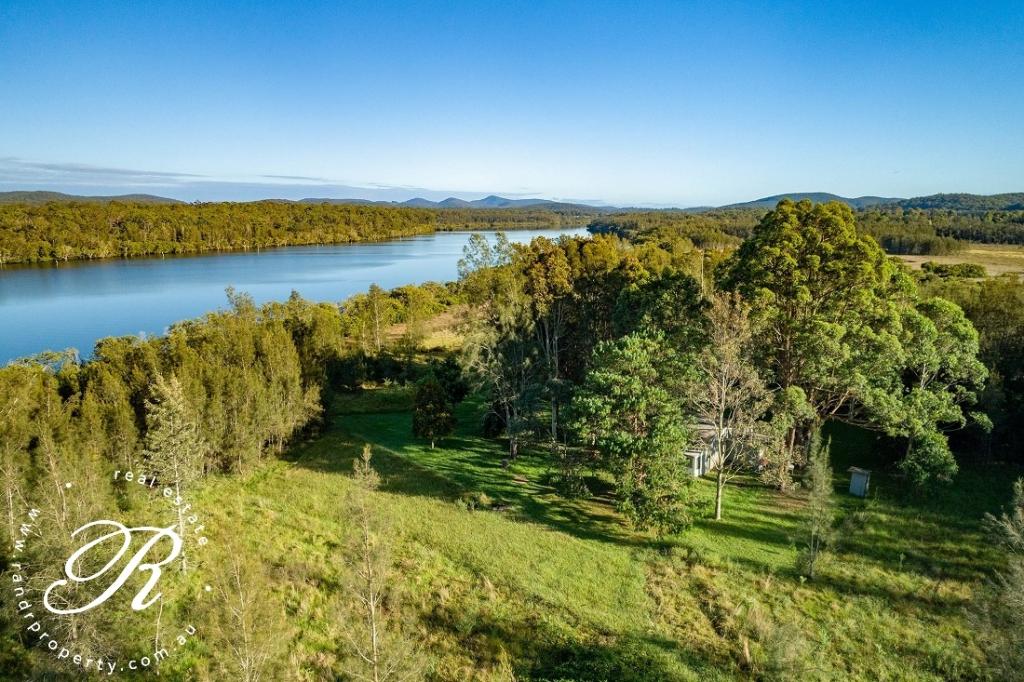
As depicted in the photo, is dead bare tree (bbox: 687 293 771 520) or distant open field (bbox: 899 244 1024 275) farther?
distant open field (bbox: 899 244 1024 275)

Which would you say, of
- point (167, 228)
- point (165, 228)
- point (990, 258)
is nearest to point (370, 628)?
point (990, 258)

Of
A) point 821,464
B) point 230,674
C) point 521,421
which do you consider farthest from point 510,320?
point 230,674

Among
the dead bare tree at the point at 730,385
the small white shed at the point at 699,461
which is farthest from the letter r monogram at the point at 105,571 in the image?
the small white shed at the point at 699,461

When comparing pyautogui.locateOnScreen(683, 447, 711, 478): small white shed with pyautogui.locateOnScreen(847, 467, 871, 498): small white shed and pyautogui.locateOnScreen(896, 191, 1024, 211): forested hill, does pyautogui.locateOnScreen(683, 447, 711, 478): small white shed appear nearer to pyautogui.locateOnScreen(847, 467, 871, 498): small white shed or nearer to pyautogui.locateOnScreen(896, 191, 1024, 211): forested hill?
pyautogui.locateOnScreen(847, 467, 871, 498): small white shed

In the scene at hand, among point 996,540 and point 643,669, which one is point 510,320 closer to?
point 643,669

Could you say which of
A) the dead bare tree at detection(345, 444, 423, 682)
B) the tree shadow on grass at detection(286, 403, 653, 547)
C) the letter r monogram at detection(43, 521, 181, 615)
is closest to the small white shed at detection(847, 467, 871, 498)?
the tree shadow on grass at detection(286, 403, 653, 547)

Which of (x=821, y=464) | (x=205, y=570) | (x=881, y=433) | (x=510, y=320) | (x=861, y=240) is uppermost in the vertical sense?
(x=861, y=240)

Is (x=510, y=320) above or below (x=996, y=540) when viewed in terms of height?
above
